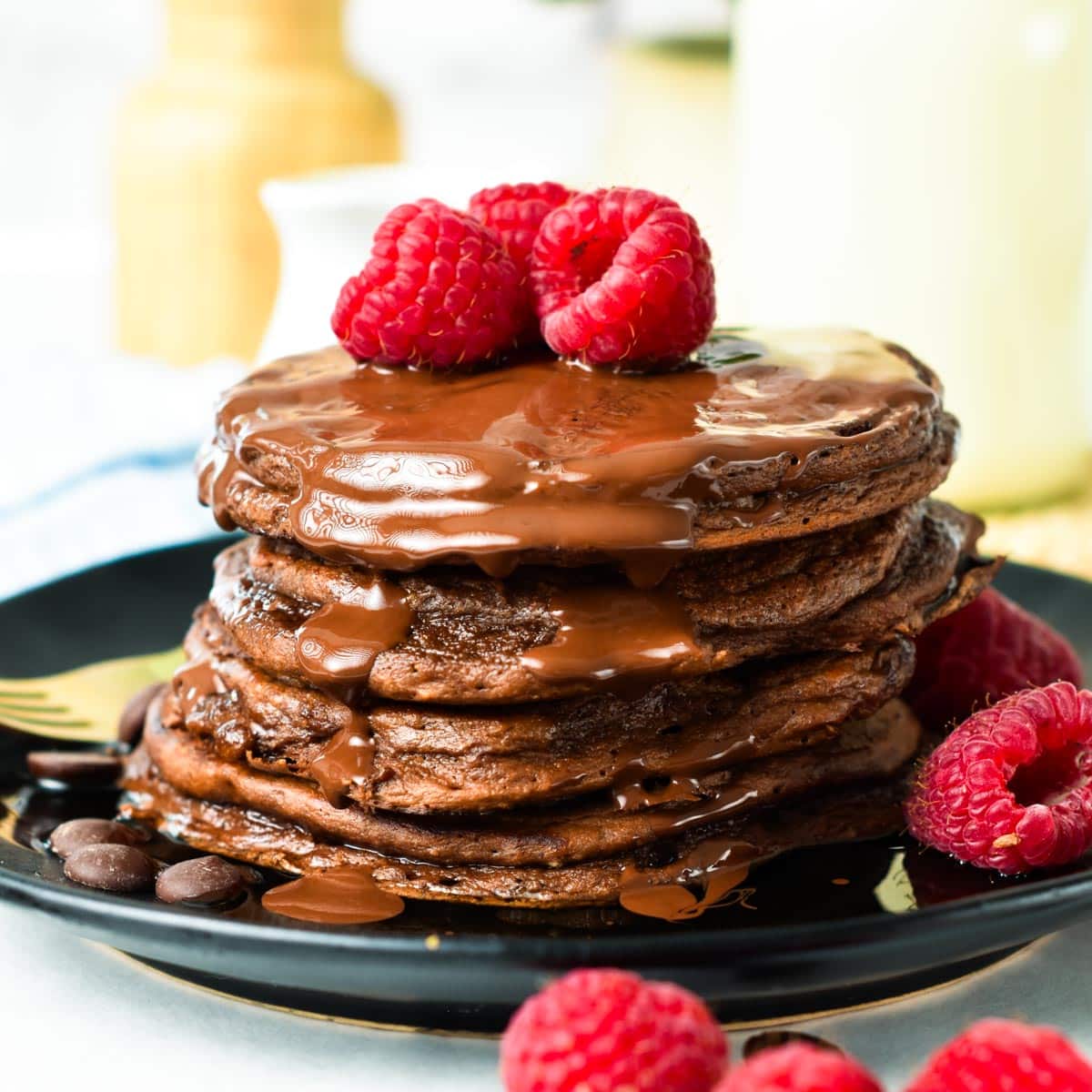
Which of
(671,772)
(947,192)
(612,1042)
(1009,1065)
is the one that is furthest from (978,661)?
(947,192)

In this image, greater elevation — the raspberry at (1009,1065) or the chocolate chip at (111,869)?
the raspberry at (1009,1065)

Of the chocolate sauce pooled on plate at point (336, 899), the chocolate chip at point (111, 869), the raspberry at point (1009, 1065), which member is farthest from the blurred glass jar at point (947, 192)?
the raspberry at point (1009, 1065)

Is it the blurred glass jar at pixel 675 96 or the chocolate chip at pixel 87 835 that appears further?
the blurred glass jar at pixel 675 96

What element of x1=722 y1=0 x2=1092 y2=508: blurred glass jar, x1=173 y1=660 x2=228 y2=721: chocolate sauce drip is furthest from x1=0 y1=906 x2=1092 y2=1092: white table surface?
x1=722 y1=0 x2=1092 y2=508: blurred glass jar

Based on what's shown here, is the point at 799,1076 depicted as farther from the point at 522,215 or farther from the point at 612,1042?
the point at 522,215

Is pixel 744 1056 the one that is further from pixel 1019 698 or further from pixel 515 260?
pixel 515 260

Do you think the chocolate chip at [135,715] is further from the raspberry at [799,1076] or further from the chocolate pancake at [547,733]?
the raspberry at [799,1076]

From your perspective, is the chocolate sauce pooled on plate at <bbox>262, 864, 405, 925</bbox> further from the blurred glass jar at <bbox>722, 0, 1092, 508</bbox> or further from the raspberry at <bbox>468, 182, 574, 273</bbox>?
the blurred glass jar at <bbox>722, 0, 1092, 508</bbox>

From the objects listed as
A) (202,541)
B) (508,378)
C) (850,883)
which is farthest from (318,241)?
(850,883)
